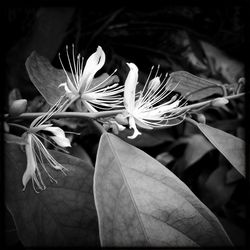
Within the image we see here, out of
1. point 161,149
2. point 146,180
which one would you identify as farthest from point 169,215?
point 161,149

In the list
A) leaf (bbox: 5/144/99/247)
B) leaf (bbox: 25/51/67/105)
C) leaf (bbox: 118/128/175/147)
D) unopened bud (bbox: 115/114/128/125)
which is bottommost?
leaf (bbox: 5/144/99/247)

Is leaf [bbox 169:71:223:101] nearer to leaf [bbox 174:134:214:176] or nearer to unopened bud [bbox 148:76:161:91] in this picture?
unopened bud [bbox 148:76:161:91]

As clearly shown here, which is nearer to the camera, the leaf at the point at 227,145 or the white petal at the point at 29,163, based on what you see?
the white petal at the point at 29,163

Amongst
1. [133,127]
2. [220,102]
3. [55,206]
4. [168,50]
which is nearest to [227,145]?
[220,102]

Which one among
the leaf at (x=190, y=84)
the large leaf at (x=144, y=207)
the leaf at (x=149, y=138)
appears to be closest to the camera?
the large leaf at (x=144, y=207)

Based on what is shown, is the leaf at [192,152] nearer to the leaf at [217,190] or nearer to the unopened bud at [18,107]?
the leaf at [217,190]

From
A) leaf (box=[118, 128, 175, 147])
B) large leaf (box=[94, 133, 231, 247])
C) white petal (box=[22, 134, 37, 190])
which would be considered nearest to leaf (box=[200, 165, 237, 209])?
leaf (box=[118, 128, 175, 147])

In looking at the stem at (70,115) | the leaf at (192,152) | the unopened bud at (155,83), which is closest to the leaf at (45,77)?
the stem at (70,115)
